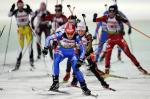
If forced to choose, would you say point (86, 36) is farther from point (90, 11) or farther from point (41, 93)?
point (90, 11)

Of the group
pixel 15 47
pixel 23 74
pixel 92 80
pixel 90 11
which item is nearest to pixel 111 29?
pixel 92 80

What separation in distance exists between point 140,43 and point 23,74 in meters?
9.13

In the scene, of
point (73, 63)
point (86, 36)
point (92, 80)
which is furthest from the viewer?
point (92, 80)

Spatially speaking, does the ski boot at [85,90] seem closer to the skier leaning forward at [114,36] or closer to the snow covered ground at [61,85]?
the snow covered ground at [61,85]

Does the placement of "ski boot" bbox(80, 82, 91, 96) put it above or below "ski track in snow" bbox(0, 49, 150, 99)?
above

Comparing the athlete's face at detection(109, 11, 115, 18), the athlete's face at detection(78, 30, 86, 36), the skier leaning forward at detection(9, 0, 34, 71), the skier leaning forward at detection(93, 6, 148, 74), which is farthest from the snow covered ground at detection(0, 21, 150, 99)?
the athlete's face at detection(109, 11, 115, 18)

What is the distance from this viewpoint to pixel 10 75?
58.0 ft

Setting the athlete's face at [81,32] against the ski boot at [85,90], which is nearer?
the ski boot at [85,90]

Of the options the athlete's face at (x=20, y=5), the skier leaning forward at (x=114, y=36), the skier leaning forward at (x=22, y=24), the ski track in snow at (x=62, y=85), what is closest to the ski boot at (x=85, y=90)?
the ski track in snow at (x=62, y=85)

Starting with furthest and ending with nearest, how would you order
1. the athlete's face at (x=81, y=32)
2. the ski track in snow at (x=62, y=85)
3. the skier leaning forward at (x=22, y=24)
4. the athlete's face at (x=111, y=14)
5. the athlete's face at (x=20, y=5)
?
the skier leaning forward at (x=22, y=24) < the athlete's face at (x=20, y=5) < the athlete's face at (x=111, y=14) < the athlete's face at (x=81, y=32) < the ski track in snow at (x=62, y=85)

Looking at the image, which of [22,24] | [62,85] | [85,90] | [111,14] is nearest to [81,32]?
[85,90]

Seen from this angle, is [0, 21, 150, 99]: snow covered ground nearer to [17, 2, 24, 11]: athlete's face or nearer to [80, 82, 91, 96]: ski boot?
[80, 82, 91, 96]: ski boot

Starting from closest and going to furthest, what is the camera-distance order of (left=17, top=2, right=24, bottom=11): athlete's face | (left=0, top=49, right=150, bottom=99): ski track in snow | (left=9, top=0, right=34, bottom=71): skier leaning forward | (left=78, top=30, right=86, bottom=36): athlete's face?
1. (left=0, top=49, right=150, bottom=99): ski track in snow
2. (left=78, top=30, right=86, bottom=36): athlete's face
3. (left=17, top=2, right=24, bottom=11): athlete's face
4. (left=9, top=0, right=34, bottom=71): skier leaning forward

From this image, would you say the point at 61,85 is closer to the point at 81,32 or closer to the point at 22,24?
the point at 81,32
